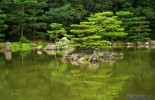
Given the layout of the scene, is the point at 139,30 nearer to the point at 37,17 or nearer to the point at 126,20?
the point at 126,20

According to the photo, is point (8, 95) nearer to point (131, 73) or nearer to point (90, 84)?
point (90, 84)

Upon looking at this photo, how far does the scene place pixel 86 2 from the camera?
3619 cm

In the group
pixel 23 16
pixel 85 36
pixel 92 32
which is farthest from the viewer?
pixel 23 16

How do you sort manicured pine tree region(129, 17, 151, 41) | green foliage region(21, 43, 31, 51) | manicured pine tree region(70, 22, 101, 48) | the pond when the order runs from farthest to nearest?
manicured pine tree region(129, 17, 151, 41), green foliage region(21, 43, 31, 51), manicured pine tree region(70, 22, 101, 48), the pond

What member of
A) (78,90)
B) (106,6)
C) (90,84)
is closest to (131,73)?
(90,84)

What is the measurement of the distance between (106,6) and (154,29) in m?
6.58

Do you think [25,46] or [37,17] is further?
[37,17]

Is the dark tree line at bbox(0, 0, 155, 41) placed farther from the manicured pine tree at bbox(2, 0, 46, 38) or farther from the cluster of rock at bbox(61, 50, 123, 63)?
the cluster of rock at bbox(61, 50, 123, 63)

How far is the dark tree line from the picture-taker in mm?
31016

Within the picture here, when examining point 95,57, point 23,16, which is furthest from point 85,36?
point 23,16

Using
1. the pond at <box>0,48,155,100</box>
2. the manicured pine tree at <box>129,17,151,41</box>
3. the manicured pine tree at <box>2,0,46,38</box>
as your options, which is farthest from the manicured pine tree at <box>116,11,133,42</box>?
the pond at <box>0,48,155,100</box>

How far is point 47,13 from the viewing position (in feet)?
110

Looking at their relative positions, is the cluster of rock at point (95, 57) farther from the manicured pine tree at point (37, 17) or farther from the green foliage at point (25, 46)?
the manicured pine tree at point (37, 17)

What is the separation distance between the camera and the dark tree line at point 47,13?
31016 millimetres
